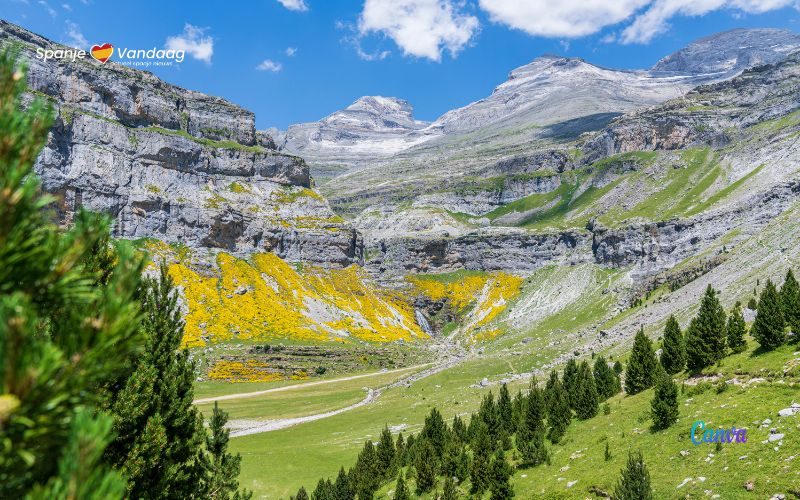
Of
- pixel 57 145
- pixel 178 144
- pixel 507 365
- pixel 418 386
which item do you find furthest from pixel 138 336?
pixel 178 144

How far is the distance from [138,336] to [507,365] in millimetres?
90963

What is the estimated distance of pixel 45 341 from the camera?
10.9 ft

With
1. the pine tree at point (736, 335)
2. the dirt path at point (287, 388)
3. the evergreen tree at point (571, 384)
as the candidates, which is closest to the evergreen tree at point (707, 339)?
the pine tree at point (736, 335)

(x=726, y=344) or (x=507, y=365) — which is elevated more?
(x=726, y=344)

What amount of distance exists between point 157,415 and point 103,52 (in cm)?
17864

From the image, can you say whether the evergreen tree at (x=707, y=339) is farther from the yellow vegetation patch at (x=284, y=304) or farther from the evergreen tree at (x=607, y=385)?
the yellow vegetation patch at (x=284, y=304)

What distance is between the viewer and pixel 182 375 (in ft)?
45.8

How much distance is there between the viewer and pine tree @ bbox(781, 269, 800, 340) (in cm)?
2402

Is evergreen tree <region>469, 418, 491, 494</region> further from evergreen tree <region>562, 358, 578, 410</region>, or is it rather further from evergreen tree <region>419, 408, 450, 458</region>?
evergreen tree <region>562, 358, 578, 410</region>

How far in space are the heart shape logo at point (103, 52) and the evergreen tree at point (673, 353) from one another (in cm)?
17519

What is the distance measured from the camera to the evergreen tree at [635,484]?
45.5 ft

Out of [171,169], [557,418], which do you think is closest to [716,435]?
[557,418]

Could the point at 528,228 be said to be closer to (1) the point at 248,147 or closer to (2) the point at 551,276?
(2) the point at 551,276

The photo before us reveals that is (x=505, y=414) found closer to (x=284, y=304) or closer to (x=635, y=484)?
(x=635, y=484)
